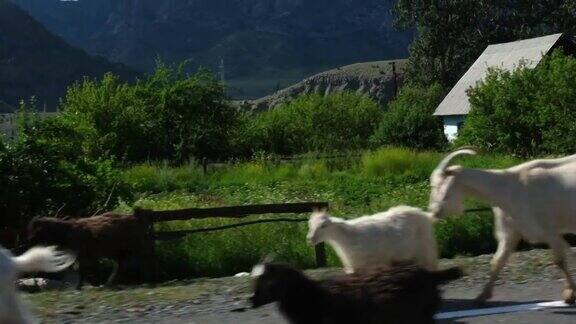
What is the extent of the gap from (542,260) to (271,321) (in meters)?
5.57

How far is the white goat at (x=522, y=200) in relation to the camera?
411 inches

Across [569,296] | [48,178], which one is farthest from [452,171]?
[48,178]

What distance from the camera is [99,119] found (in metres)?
39.7

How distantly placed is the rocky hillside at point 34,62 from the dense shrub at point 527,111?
100252 millimetres

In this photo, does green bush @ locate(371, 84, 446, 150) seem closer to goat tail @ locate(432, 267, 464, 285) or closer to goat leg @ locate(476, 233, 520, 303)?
goat leg @ locate(476, 233, 520, 303)

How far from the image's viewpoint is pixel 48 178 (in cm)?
1719

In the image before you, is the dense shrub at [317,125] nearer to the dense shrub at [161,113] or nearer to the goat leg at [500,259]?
the dense shrub at [161,113]

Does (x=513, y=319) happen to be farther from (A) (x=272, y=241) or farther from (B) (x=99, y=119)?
(B) (x=99, y=119)

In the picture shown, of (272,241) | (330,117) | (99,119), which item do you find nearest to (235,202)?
(272,241)

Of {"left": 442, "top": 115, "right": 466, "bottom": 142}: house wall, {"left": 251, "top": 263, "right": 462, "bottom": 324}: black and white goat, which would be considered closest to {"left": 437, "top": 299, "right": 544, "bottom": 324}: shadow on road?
{"left": 251, "top": 263, "right": 462, "bottom": 324}: black and white goat

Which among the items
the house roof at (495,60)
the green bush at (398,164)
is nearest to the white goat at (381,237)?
the green bush at (398,164)

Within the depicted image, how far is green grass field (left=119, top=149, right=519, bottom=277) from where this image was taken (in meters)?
16.2

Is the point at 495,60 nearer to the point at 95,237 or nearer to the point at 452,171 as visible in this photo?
the point at 95,237

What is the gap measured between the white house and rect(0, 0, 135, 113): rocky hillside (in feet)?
287
